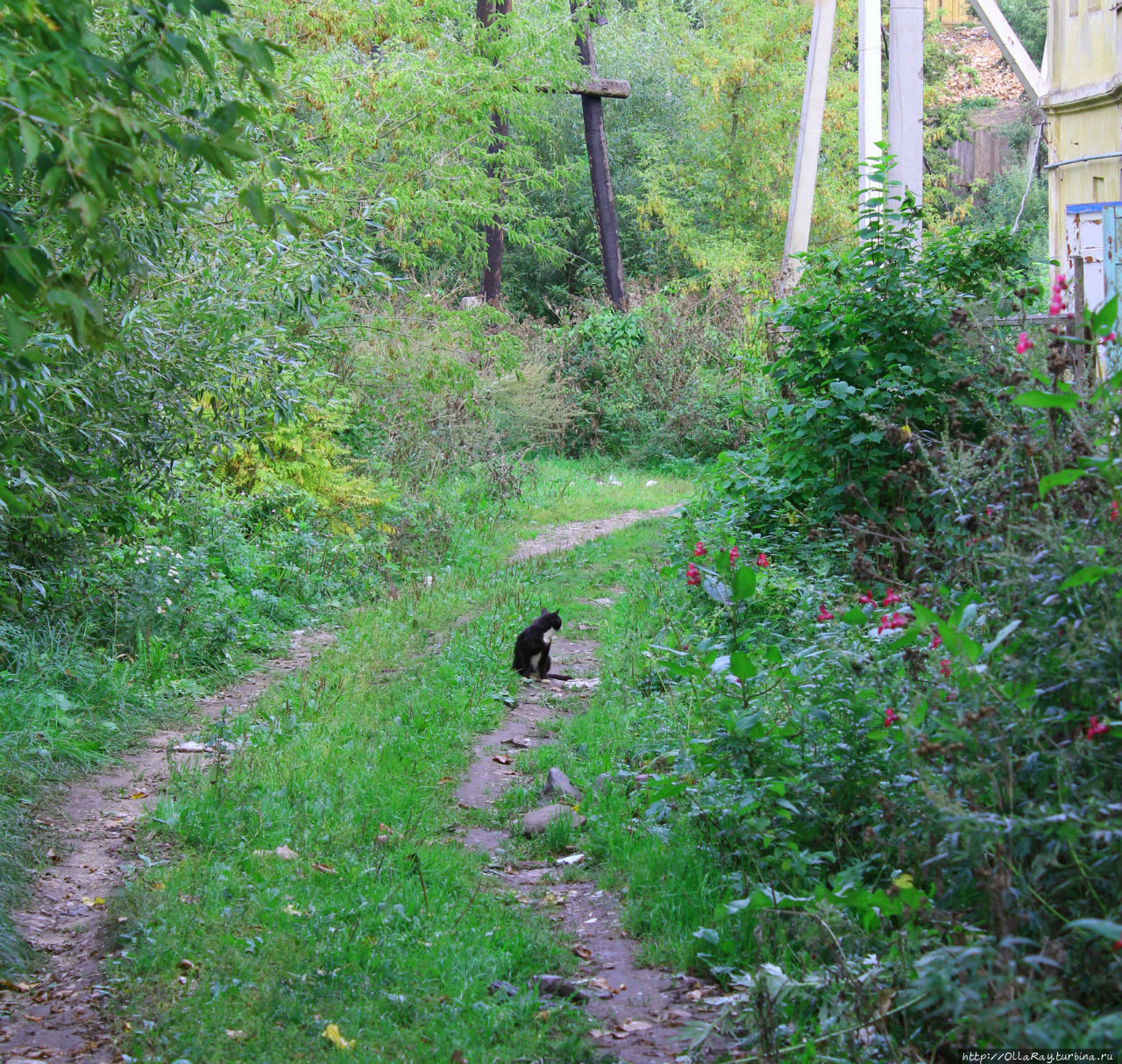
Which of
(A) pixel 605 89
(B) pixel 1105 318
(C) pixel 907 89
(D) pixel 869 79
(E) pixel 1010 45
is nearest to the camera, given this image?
(B) pixel 1105 318

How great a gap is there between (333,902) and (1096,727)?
3.08 meters

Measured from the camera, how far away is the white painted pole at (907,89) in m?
10.7

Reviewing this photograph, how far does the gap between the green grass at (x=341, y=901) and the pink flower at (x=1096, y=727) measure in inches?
75.3

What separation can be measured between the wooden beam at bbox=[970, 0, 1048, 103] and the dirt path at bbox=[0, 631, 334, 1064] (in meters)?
11.9

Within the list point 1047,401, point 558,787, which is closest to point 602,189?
point 558,787

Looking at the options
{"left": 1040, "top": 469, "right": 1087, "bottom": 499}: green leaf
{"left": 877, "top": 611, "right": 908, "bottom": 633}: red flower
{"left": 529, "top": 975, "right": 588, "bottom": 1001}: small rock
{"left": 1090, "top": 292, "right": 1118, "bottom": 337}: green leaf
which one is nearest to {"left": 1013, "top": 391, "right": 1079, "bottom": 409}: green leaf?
{"left": 1040, "top": 469, "right": 1087, "bottom": 499}: green leaf

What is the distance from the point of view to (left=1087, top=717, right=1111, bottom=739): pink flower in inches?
107

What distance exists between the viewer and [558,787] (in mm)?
5699

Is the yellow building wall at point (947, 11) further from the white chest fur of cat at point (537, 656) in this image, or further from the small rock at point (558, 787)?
the small rock at point (558, 787)

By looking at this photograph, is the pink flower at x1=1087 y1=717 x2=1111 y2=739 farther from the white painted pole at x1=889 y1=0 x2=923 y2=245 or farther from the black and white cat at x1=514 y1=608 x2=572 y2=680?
the white painted pole at x1=889 y1=0 x2=923 y2=245

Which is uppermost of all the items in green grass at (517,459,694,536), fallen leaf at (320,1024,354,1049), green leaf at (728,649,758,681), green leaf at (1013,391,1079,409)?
green leaf at (1013,391,1079,409)

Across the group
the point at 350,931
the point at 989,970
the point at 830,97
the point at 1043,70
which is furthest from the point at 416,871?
the point at 830,97

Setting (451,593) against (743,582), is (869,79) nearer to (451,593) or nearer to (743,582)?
(451,593)

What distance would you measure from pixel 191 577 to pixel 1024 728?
7111mm
